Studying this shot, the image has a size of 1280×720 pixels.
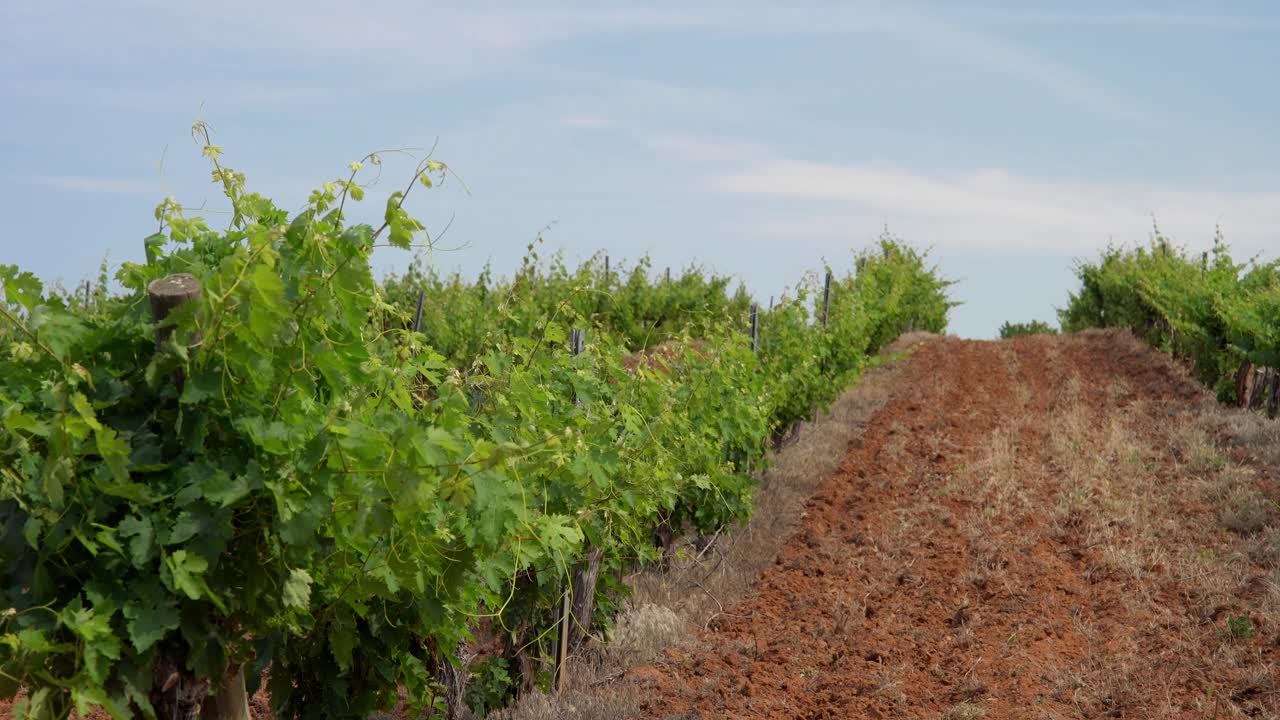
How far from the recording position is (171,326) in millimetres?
2973

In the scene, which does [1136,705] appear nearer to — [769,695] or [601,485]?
[769,695]

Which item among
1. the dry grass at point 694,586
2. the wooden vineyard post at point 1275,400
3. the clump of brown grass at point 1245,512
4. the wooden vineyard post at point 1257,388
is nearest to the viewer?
the dry grass at point 694,586

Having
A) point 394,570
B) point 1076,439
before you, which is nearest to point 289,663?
point 394,570

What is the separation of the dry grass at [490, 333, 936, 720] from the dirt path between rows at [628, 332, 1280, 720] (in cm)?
16

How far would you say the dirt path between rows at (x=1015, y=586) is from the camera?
5.59 meters

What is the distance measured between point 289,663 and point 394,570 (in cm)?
78

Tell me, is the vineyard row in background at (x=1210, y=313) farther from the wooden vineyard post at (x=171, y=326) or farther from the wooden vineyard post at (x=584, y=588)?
the wooden vineyard post at (x=171, y=326)

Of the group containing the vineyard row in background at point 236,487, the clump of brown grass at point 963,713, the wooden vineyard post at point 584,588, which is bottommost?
the clump of brown grass at point 963,713

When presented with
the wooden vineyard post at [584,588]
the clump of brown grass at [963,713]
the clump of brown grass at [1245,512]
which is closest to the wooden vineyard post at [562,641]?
the wooden vineyard post at [584,588]

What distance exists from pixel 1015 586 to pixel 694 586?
7.45 ft

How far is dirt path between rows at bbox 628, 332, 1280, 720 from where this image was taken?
5586 millimetres

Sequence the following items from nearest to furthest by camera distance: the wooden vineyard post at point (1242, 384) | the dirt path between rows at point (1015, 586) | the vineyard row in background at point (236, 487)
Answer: the vineyard row in background at point (236, 487)
the dirt path between rows at point (1015, 586)
the wooden vineyard post at point (1242, 384)

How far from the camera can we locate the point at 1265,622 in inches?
259

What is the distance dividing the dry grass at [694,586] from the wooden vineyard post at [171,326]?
1.84 metres
